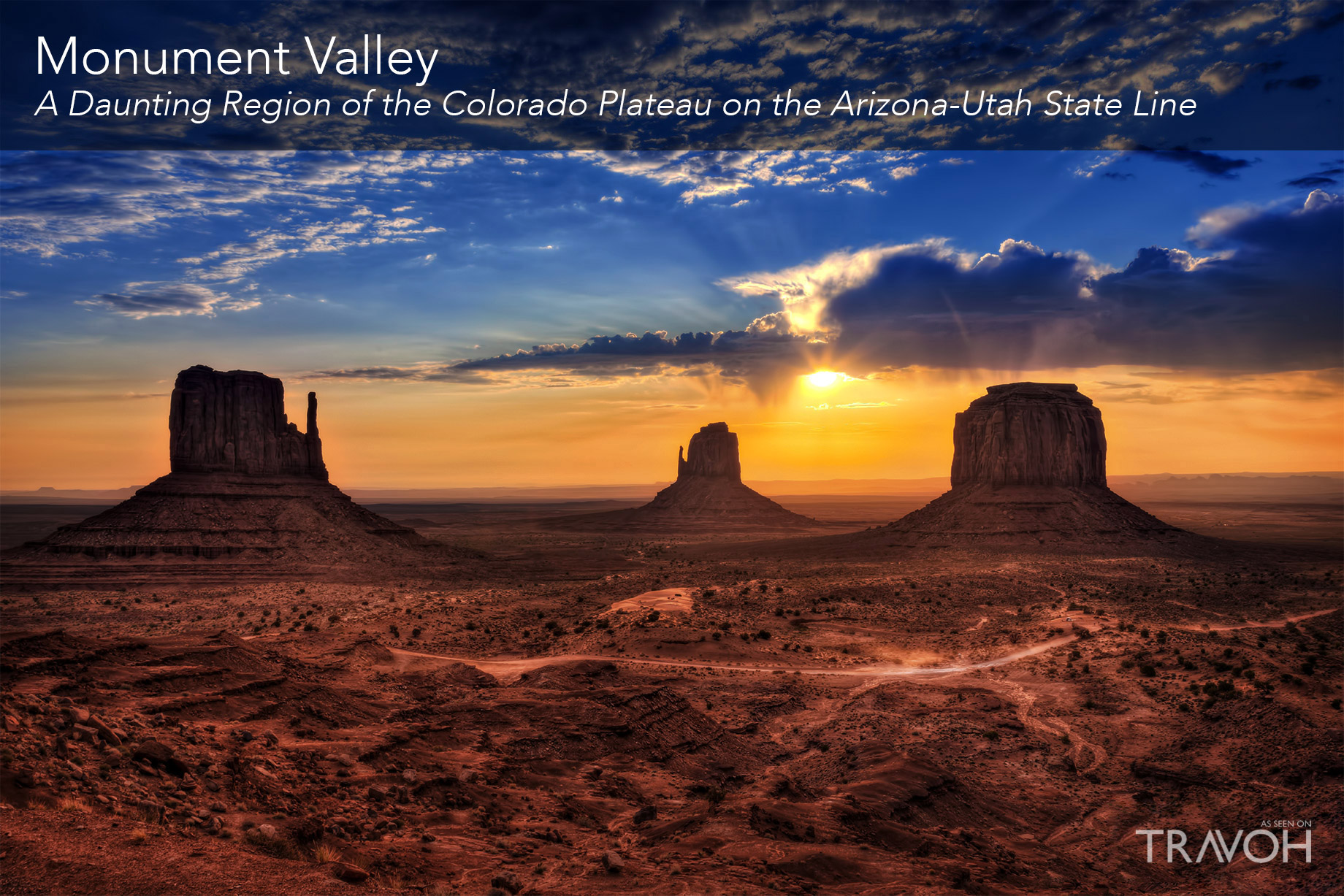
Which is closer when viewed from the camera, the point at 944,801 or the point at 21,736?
the point at 21,736

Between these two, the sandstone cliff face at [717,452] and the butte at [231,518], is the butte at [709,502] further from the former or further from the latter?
the butte at [231,518]

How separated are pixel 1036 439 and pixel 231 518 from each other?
81242 mm

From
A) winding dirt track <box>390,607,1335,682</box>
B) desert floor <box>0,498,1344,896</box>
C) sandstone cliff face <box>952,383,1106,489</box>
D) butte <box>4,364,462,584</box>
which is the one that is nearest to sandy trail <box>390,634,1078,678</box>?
winding dirt track <box>390,607,1335,682</box>

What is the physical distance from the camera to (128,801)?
14.2 metres

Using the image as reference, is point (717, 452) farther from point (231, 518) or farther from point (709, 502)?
point (231, 518)

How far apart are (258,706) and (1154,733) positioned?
27644mm

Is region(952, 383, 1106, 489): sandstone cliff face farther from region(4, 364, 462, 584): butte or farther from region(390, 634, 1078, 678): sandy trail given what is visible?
region(4, 364, 462, 584): butte

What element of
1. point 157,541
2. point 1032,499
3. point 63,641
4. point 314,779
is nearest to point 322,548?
point 157,541

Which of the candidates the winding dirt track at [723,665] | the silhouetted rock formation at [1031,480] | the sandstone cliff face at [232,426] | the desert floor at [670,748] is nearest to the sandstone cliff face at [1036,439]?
the silhouetted rock formation at [1031,480]

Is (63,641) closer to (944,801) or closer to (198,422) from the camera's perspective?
(944,801)

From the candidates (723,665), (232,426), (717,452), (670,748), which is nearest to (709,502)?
(717,452)

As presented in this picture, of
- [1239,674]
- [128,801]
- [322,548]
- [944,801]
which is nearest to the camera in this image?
[128,801]

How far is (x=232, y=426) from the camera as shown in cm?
7275

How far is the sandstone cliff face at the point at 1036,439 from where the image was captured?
86.9 meters
